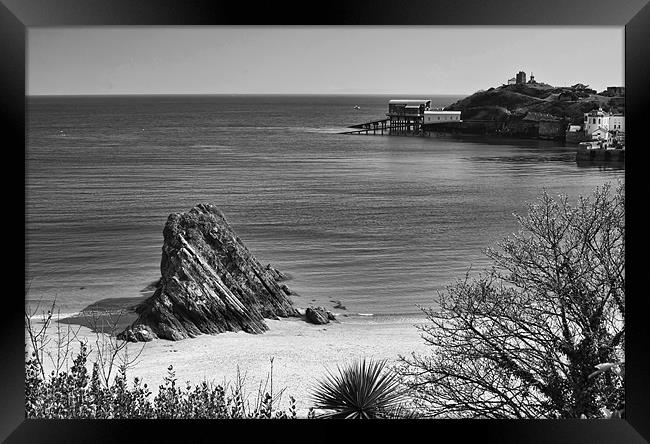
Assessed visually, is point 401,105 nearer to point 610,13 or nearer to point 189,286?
point 189,286

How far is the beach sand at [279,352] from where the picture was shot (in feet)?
23.6

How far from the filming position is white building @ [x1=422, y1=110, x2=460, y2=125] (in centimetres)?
1023

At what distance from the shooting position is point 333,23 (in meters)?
2.62

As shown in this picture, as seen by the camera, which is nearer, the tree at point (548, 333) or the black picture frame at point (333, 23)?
the black picture frame at point (333, 23)

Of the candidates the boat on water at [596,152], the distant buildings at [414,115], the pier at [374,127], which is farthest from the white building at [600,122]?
the pier at [374,127]

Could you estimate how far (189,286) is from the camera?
7828mm

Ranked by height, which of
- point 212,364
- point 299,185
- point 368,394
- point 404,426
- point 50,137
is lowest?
point 212,364

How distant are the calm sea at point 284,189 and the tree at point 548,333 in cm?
448

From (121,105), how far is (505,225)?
220 inches

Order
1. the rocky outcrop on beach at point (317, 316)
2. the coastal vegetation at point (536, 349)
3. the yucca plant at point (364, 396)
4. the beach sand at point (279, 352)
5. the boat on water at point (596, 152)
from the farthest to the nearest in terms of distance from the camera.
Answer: the boat on water at point (596, 152)
the rocky outcrop on beach at point (317, 316)
the beach sand at point (279, 352)
the yucca plant at point (364, 396)
the coastal vegetation at point (536, 349)

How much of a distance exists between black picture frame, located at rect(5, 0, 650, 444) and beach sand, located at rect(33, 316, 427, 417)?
4036 millimetres

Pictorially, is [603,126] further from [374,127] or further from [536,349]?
[536,349]

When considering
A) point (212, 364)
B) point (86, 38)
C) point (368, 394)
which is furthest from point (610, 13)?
point (86, 38)

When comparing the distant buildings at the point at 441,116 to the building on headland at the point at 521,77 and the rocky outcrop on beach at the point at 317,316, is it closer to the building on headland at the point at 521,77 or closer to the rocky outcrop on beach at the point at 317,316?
the building on headland at the point at 521,77
